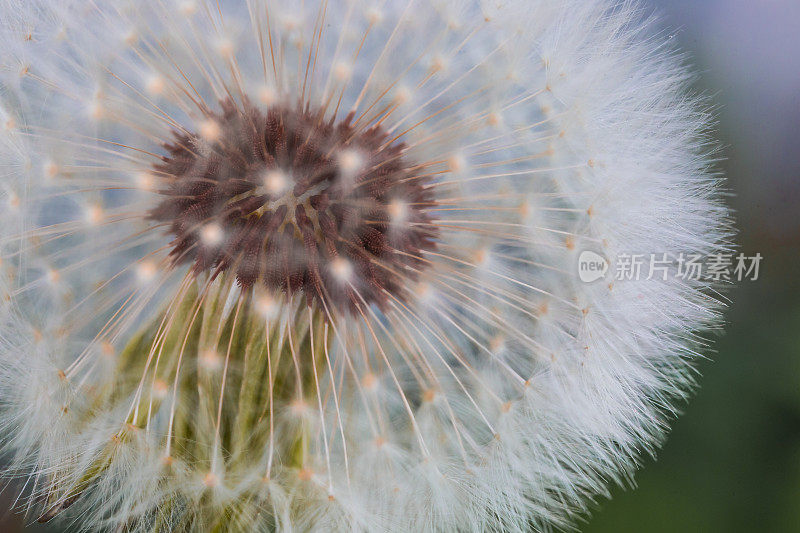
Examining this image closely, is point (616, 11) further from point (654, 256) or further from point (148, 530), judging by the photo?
point (148, 530)

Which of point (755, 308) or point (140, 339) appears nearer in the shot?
point (140, 339)

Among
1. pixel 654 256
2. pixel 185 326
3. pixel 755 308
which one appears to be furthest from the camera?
pixel 755 308

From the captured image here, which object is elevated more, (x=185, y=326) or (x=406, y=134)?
(x=406, y=134)

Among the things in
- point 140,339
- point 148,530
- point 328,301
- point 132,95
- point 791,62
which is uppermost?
point 791,62

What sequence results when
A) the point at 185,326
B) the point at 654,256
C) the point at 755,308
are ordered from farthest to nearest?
the point at 755,308
the point at 654,256
the point at 185,326

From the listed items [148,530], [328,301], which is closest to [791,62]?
[328,301]
